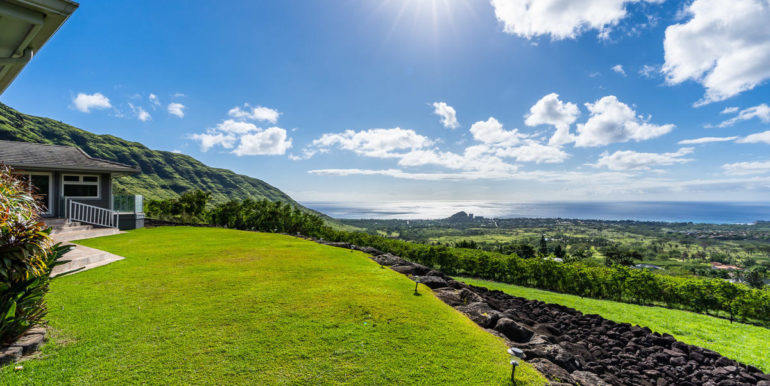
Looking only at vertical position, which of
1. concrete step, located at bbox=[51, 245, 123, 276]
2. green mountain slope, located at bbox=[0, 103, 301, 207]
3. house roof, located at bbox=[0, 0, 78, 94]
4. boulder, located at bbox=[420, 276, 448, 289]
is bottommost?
boulder, located at bbox=[420, 276, 448, 289]

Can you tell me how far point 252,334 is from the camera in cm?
451

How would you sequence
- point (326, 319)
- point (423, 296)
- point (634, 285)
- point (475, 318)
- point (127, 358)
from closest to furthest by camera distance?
point (127, 358)
point (326, 319)
point (475, 318)
point (423, 296)
point (634, 285)

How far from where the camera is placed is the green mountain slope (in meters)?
109

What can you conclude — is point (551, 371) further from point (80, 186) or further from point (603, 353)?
point (80, 186)

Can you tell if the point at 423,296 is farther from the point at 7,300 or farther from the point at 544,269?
the point at 544,269

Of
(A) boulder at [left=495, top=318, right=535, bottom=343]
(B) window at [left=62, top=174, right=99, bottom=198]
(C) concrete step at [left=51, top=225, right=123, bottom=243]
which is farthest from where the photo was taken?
(B) window at [left=62, top=174, right=99, bottom=198]

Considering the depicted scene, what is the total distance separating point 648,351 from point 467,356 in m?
5.83

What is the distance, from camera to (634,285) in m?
17.2

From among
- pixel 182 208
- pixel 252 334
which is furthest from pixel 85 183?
pixel 252 334

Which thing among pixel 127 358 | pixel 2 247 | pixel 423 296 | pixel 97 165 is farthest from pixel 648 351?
pixel 97 165

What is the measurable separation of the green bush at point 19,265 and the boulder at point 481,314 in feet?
25.5

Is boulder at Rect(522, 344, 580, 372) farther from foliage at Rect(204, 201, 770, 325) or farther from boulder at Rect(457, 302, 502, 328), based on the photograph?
foliage at Rect(204, 201, 770, 325)

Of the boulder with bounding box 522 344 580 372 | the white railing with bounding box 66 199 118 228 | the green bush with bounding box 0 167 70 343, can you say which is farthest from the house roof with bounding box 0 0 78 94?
the white railing with bounding box 66 199 118 228

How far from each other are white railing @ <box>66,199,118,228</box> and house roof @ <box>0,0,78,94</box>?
15.7 m
